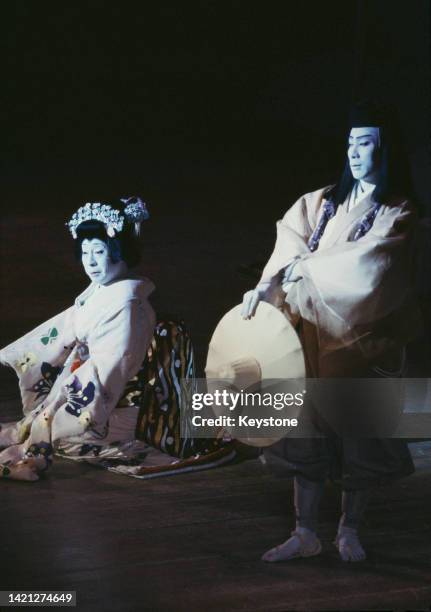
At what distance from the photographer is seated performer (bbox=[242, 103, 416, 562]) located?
4289 millimetres

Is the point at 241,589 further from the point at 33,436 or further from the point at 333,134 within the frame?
the point at 333,134

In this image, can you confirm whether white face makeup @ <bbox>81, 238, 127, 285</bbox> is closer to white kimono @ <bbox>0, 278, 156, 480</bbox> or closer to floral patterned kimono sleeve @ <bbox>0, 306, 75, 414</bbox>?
white kimono @ <bbox>0, 278, 156, 480</bbox>

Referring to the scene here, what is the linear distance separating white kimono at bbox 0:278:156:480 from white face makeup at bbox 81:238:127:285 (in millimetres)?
47

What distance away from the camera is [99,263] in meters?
5.20

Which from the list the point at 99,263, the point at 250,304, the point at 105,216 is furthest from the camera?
the point at 99,263

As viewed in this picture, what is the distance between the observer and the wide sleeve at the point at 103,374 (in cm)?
517

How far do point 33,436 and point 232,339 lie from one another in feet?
3.85

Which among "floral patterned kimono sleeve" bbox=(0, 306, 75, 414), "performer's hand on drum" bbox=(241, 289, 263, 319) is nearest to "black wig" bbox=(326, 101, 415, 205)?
"performer's hand on drum" bbox=(241, 289, 263, 319)

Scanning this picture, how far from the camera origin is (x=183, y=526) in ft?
15.3

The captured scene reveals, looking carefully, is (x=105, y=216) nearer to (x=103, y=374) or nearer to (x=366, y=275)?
(x=103, y=374)

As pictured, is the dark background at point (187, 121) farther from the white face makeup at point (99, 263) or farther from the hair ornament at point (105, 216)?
the hair ornament at point (105, 216)

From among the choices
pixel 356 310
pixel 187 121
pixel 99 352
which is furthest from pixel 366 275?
pixel 187 121

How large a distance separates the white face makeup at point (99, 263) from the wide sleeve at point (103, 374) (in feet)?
0.47

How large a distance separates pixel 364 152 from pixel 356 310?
55 centimetres
